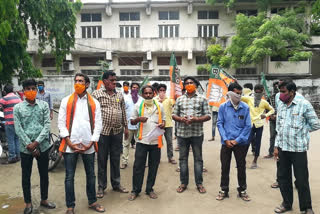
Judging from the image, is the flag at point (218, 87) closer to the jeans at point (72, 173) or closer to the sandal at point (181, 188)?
the sandal at point (181, 188)

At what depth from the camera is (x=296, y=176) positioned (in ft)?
11.2

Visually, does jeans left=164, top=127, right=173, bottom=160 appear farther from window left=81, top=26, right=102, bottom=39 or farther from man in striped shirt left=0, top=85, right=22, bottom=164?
window left=81, top=26, right=102, bottom=39

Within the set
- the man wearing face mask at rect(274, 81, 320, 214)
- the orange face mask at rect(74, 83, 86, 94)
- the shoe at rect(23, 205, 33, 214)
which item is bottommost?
the shoe at rect(23, 205, 33, 214)

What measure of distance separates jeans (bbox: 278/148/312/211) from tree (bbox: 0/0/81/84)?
20.0 feet

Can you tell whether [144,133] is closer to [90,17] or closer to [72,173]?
[72,173]

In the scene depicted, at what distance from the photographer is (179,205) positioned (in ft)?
12.5

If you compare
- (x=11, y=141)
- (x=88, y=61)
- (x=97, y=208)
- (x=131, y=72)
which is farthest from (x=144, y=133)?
(x=88, y=61)

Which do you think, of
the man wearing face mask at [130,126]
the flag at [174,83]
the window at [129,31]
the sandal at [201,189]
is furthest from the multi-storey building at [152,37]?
the sandal at [201,189]

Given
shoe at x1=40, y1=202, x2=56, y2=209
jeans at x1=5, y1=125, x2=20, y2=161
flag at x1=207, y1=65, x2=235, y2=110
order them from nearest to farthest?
shoe at x1=40, y1=202, x2=56, y2=209
jeans at x1=5, y1=125, x2=20, y2=161
flag at x1=207, y1=65, x2=235, y2=110

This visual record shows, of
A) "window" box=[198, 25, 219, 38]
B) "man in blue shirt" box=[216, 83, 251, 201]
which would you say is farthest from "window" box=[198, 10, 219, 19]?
"man in blue shirt" box=[216, 83, 251, 201]

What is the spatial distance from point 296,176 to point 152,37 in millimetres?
20505

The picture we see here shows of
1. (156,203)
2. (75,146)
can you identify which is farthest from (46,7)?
(156,203)

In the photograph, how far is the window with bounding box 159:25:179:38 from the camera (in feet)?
74.2

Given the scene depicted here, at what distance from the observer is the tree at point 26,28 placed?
580cm
